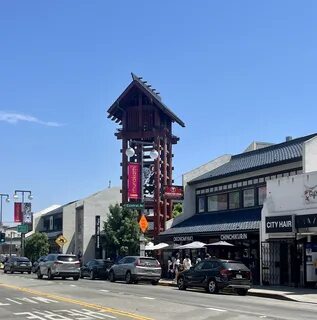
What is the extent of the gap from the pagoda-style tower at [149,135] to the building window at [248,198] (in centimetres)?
1005

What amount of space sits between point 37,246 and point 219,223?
3903 cm

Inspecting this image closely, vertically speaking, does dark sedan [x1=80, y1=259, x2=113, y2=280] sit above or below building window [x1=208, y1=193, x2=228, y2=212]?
below

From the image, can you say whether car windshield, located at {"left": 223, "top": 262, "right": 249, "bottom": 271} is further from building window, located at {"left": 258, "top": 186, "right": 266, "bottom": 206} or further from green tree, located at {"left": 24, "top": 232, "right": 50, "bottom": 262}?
green tree, located at {"left": 24, "top": 232, "right": 50, "bottom": 262}

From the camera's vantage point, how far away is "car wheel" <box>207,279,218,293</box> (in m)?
27.0

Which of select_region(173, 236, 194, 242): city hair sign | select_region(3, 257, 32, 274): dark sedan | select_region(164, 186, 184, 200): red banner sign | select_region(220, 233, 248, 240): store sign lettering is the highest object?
select_region(164, 186, 184, 200): red banner sign

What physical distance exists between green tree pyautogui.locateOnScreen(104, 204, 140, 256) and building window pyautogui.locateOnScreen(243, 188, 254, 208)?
36.9 ft

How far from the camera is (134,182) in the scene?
43562 millimetres

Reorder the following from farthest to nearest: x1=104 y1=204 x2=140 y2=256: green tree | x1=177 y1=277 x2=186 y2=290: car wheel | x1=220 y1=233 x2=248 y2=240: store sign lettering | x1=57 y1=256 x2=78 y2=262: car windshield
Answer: x1=104 y1=204 x2=140 y2=256: green tree, x1=57 y1=256 x2=78 y2=262: car windshield, x1=220 y1=233 x2=248 y2=240: store sign lettering, x1=177 y1=277 x2=186 y2=290: car wheel

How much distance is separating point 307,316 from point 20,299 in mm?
9939

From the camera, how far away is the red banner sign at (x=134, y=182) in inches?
1703

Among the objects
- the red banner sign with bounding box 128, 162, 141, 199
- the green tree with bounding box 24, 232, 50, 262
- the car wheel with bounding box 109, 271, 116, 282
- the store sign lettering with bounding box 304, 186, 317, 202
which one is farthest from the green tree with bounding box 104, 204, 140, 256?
the green tree with bounding box 24, 232, 50, 262

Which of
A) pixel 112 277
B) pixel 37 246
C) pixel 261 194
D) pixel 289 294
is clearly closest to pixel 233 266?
pixel 289 294

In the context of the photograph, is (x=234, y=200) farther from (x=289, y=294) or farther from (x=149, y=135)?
(x=289, y=294)

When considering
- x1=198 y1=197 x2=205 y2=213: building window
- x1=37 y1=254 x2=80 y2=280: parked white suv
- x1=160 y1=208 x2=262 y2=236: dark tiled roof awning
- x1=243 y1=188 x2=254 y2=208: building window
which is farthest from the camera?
x1=198 y1=197 x2=205 y2=213: building window
